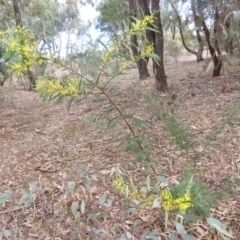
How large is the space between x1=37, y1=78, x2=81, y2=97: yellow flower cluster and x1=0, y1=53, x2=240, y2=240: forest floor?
38 cm

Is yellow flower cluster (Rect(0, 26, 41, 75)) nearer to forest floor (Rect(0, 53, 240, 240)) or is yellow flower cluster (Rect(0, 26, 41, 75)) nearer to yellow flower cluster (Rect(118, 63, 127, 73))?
yellow flower cluster (Rect(118, 63, 127, 73))

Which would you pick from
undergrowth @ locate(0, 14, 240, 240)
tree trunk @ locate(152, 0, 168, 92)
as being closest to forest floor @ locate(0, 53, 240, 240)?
undergrowth @ locate(0, 14, 240, 240)

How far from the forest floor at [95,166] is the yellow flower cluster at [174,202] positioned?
1.15ft

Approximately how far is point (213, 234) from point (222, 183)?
378mm

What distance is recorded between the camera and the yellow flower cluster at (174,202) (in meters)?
0.78

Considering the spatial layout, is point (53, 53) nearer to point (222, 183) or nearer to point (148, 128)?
point (222, 183)

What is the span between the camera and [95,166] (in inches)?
86.0

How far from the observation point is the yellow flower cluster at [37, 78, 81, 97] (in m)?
1.24

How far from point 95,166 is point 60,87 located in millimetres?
1080

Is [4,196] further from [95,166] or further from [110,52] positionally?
[95,166]

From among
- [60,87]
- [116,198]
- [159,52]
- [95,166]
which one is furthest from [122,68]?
[159,52]

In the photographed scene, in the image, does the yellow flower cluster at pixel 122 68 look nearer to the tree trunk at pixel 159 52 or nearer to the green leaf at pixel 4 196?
the green leaf at pixel 4 196

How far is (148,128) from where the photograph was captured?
8.73 ft

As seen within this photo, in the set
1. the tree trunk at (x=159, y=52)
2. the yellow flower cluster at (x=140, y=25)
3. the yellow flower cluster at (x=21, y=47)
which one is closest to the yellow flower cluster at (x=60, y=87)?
the yellow flower cluster at (x=21, y=47)
